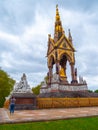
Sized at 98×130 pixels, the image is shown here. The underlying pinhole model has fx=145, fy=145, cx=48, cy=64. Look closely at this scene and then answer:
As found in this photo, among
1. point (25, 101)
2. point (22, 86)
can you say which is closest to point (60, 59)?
point (22, 86)

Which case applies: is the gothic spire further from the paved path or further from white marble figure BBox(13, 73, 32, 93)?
the paved path

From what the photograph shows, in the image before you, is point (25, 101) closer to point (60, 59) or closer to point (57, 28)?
point (60, 59)

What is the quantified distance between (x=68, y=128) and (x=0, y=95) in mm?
30403

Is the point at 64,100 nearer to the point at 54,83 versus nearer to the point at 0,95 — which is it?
the point at 54,83

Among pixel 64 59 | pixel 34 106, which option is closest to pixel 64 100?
pixel 34 106

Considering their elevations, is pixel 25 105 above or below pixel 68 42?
below

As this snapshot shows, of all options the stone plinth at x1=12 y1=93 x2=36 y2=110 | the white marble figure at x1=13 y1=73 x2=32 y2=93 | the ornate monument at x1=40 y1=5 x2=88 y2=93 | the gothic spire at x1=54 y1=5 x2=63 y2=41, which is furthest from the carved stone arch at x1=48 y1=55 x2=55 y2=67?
the stone plinth at x1=12 y1=93 x2=36 y2=110

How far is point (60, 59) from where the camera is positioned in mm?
30719

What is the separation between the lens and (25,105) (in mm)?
13977

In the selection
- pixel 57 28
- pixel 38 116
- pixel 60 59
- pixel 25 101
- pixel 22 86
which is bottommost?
pixel 38 116

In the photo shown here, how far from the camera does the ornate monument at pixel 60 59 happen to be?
27.2m

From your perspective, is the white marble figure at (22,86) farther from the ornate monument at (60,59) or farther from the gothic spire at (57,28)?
the gothic spire at (57,28)

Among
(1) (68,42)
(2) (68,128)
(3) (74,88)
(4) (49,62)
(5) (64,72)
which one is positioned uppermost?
(1) (68,42)

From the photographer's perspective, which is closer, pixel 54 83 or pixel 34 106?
pixel 34 106
